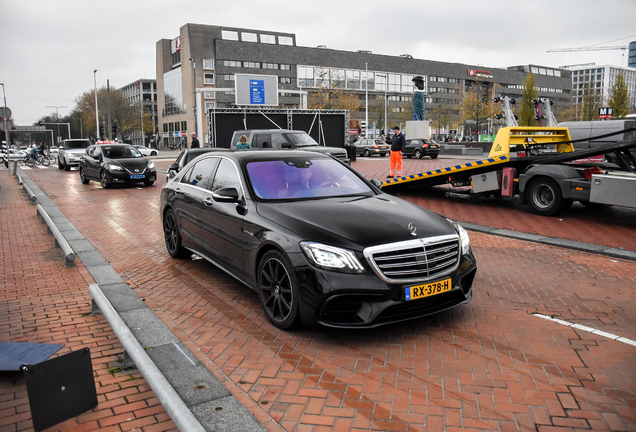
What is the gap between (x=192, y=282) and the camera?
233 inches

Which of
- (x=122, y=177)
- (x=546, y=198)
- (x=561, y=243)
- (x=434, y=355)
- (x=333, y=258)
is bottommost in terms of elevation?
(x=434, y=355)

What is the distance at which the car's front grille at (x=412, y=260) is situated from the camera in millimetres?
3939

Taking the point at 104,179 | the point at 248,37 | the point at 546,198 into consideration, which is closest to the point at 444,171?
the point at 546,198

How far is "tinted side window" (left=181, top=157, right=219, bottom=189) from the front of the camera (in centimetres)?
592

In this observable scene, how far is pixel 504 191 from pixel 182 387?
9450mm

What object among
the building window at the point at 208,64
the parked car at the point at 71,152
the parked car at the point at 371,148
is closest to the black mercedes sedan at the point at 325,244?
the parked car at the point at 71,152

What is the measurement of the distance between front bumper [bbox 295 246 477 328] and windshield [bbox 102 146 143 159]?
16.2 metres

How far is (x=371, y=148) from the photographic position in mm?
37719

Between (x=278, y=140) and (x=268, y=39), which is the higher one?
(x=268, y=39)

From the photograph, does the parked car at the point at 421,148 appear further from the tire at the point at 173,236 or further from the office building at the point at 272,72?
the office building at the point at 272,72

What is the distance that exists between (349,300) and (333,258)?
13.6 inches

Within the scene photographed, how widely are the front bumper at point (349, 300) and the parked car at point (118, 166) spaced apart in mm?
14925

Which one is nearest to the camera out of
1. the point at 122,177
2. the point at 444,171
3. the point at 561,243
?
the point at 561,243

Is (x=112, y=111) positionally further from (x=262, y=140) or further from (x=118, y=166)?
(x=262, y=140)
